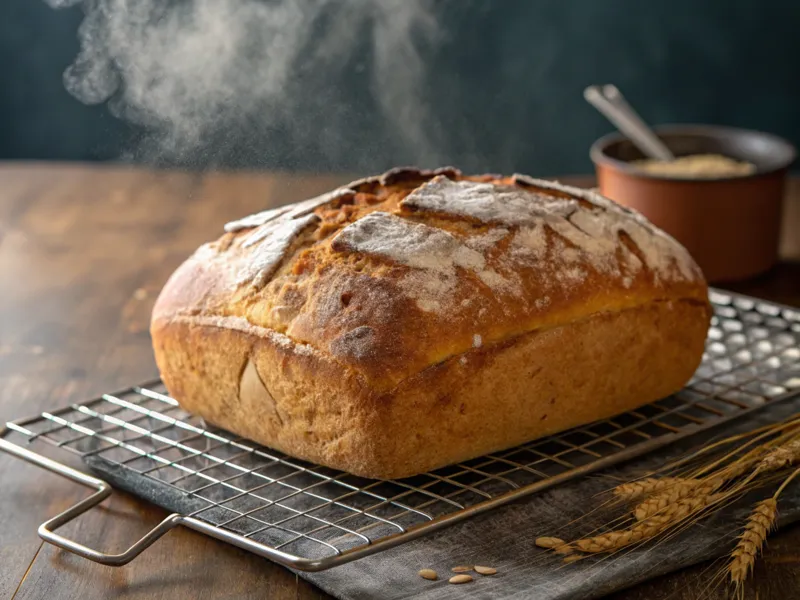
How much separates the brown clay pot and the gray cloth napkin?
0.91 m

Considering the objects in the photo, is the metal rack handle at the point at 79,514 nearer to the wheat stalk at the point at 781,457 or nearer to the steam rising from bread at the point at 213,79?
the steam rising from bread at the point at 213,79

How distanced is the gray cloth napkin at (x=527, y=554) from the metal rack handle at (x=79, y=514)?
63mm

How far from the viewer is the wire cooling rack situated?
45.2 inches

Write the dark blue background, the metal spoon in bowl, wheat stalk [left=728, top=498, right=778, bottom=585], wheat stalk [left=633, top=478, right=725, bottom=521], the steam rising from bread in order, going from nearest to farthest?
wheat stalk [left=728, top=498, right=778, bottom=585], wheat stalk [left=633, top=478, right=725, bottom=521], the steam rising from bread, the metal spoon in bowl, the dark blue background

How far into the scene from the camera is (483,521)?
121 cm

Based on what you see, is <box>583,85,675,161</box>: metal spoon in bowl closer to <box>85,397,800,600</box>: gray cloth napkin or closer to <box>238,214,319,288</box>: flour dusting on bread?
<box>238,214,319,288</box>: flour dusting on bread

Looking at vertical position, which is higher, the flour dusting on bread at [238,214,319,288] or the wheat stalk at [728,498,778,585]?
the flour dusting on bread at [238,214,319,288]

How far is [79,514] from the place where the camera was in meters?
1.24

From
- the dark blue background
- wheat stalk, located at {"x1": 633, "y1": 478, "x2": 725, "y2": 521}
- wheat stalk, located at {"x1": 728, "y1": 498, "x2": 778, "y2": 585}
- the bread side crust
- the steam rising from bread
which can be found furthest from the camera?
the dark blue background

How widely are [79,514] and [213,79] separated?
870mm

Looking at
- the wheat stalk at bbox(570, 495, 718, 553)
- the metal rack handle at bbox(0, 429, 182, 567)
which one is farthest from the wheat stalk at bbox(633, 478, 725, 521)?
the metal rack handle at bbox(0, 429, 182, 567)

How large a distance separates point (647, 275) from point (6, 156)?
340 centimetres

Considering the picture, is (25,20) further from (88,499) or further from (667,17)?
(88,499)

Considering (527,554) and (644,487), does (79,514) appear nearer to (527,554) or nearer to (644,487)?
(527,554)
